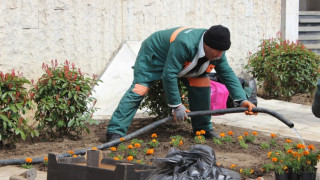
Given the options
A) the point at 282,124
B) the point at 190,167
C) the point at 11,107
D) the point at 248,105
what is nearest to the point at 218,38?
the point at 248,105

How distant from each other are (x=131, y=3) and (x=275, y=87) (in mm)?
3410

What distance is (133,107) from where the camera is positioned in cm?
609

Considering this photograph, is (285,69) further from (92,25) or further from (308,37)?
(92,25)

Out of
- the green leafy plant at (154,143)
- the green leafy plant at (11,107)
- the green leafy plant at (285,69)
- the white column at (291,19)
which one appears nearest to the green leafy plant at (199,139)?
the green leafy plant at (154,143)

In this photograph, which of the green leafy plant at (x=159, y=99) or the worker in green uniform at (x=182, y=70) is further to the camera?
the green leafy plant at (x=159, y=99)

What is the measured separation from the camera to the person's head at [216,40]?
5220 mm

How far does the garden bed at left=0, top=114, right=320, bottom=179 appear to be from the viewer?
5387 mm

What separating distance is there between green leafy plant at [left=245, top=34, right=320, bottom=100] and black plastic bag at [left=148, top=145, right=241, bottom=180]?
6304 millimetres

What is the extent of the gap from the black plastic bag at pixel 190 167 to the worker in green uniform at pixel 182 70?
1.84 meters

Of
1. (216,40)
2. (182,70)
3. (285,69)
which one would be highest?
(216,40)

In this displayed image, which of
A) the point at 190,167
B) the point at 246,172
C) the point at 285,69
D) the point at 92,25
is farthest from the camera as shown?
the point at 285,69

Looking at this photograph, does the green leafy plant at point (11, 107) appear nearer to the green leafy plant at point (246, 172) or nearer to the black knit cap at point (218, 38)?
the black knit cap at point (218, 38)

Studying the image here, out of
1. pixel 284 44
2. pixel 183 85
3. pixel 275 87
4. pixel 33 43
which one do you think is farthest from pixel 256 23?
pixel 33 43

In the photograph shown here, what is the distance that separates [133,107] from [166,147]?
66 centimetres
